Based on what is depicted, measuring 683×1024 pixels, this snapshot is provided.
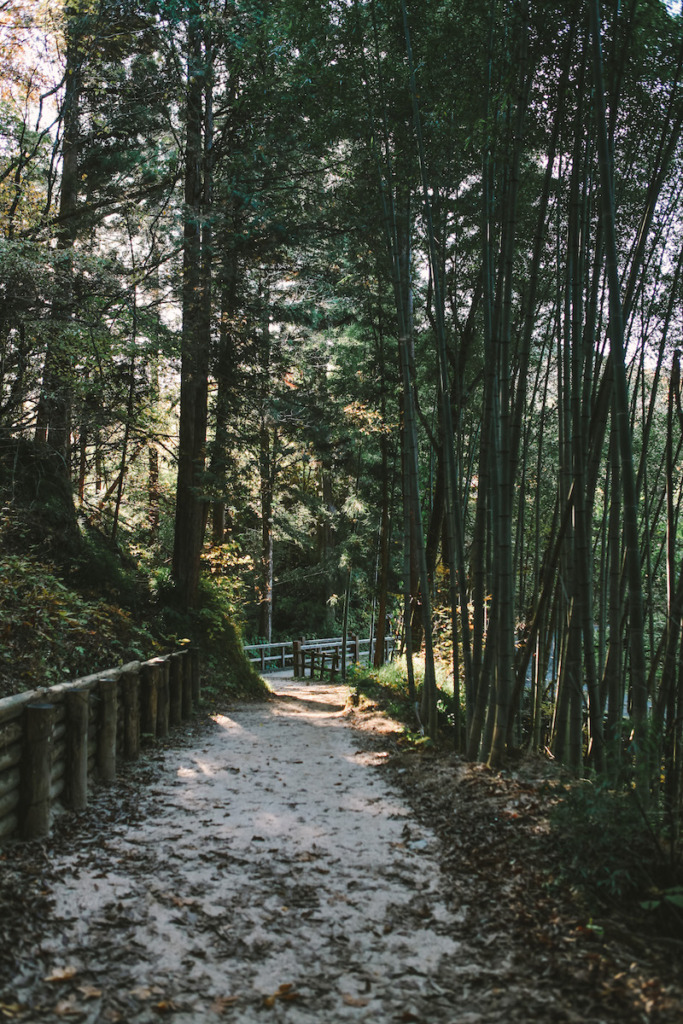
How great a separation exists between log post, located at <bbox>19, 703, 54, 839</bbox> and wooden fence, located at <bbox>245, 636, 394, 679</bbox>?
10.7 m

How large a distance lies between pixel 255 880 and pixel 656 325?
5.16 m

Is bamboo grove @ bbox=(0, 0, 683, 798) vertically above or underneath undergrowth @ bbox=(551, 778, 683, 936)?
above

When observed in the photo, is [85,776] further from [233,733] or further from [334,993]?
[233,733]

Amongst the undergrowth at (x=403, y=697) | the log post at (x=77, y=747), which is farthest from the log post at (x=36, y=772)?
the undergrowth at (x=403, y=697)

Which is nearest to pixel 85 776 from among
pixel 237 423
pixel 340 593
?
pixel 237 423

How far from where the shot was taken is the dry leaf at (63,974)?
2.02 meters

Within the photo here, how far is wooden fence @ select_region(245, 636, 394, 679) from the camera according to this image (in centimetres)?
1484

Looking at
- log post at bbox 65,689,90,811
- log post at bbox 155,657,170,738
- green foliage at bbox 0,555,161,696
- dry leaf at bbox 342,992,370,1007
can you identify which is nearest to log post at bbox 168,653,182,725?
green foliage at bbox 0,555,161,696

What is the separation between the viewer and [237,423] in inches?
393

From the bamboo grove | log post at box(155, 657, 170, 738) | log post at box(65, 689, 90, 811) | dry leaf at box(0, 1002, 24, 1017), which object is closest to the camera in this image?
dry leaf at box(0, 1002, 24, 1017)

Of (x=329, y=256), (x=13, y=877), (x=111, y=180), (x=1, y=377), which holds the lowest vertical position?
(x=13, y=877)

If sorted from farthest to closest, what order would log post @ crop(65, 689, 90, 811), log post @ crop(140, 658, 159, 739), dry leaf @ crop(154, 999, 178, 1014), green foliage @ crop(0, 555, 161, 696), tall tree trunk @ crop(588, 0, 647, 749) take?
log post @ crop(140, 658, 159, 739)
green foliage @ crop(0, 555, 161, 696)
log post @ crop(65, 689, 90, 811)
tall tree trunk @ crop(588, 0, 647, 749)
dry leaf @ crop(154, 999, 178, 1014)

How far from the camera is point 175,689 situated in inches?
258

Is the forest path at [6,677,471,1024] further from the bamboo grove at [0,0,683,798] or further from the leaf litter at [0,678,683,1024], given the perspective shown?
the bamboo grove at [0,0,683,798]
